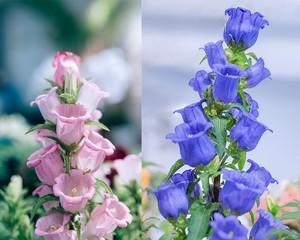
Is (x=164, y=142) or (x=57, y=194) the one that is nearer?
(x=57, y=194)

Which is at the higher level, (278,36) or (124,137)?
(278,36)

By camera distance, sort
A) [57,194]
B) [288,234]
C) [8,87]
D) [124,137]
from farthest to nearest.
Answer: [124,137] → [8,87] → [57,194] → [288,234]

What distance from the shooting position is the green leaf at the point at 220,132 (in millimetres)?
964

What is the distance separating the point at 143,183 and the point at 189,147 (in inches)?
26.9

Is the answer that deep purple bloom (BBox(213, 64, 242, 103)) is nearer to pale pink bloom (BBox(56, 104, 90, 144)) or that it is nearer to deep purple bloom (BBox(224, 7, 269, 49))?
deep purple bloom (BBox(224, 7, 269, 49))

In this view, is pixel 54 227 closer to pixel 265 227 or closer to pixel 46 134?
A: pixel 46 134

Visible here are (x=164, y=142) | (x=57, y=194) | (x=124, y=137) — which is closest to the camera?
(x=57, y=194)

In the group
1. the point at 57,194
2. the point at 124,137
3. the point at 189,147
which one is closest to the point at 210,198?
the point at 189,147

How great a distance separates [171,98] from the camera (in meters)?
1.70

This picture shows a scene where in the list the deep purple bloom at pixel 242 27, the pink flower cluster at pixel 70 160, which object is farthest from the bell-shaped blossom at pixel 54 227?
the deep purple bloom at pixel 242 27

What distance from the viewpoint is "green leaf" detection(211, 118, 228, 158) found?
3.16 ft

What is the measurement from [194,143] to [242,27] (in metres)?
0.18

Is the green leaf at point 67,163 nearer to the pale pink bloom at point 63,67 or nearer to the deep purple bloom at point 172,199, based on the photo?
the pale pink bloom at point 63,67

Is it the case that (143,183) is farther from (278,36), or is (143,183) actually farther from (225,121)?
(225,121)
